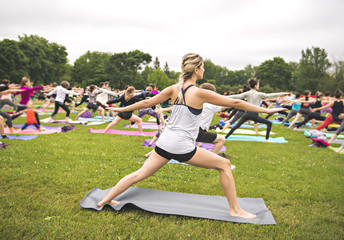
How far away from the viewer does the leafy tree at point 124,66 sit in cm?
6372

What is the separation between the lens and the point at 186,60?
2.88 m

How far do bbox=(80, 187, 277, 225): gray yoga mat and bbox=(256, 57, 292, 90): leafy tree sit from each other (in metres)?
77.4

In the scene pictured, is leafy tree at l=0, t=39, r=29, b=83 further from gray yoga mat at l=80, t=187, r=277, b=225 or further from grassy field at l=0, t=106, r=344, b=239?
gray yoga mat at l=80, t=187, r=277, b=225

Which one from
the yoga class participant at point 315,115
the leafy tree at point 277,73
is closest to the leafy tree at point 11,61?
the yoga class participant at point 315,115

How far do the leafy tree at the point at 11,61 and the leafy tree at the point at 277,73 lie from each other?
6843cm

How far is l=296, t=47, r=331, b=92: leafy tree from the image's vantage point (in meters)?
52.5

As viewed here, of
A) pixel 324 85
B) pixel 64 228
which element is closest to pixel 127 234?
pixel 64 228

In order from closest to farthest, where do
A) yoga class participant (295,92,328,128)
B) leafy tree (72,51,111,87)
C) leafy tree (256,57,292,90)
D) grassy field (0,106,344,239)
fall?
1. grassy field (0,106,344,239)
2. yoga class participant (295,92,328,128)
3. leafy tree (72,51,111,87)
4. leafy tree (256,57,292,90)

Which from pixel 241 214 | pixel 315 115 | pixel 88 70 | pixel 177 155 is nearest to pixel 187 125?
pixel 177 155

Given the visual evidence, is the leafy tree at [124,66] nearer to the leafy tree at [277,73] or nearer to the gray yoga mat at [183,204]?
the leafy tree at [277,73]

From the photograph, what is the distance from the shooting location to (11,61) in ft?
139

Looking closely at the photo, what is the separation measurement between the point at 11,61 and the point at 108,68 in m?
26.2

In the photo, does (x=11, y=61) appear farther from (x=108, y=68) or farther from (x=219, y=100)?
(x=219, y=100)

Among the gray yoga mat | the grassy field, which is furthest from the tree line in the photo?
the gray yoga mat
